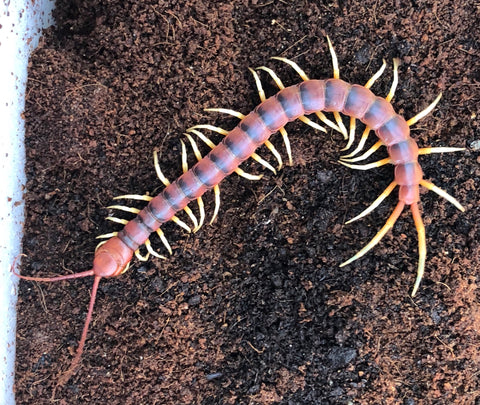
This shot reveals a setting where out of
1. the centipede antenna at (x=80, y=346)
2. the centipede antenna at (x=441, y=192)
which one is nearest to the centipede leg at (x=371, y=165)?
the centipede antenna at (x=441, y=192)

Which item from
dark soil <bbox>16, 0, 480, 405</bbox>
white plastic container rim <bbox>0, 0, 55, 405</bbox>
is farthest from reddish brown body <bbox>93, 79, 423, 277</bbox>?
white plastic container rim <bbox>0, 0, 55, 405</bbox>

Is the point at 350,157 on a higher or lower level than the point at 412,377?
higher

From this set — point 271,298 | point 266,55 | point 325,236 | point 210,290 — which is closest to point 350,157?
point 325,236

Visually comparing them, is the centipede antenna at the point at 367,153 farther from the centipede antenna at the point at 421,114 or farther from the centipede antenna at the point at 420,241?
the centipede antenna at the point at 420,241

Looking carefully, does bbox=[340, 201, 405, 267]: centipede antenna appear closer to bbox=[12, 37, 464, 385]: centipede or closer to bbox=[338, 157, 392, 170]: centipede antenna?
bbox=[12, 37, 464, 385]: centipede

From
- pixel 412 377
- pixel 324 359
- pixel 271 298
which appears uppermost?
pixel 271 298

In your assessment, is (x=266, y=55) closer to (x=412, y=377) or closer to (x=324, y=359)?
(x=324, y=359)

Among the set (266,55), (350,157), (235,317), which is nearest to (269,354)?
(235,317)

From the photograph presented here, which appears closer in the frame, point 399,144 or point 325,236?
point 399,144
